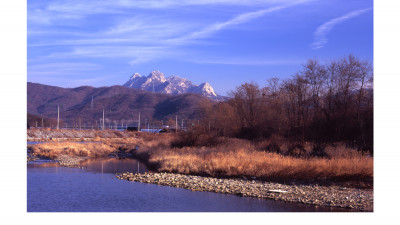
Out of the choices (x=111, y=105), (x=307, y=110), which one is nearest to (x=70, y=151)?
(x=307, y=110)

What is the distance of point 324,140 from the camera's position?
29.2 metres

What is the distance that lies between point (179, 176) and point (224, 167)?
2.62 m

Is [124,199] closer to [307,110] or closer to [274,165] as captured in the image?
[274,165]

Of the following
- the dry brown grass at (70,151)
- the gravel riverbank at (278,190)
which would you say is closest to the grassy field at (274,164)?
the gravel riverbank at (278,190)

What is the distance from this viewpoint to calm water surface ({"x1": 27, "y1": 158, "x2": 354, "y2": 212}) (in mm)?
14523

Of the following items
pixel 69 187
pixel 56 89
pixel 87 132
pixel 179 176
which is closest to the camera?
pixel 69 187

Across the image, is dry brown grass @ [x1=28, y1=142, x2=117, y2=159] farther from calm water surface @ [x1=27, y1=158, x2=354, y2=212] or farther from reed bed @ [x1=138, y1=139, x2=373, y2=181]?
calm water surface @ [x1=27, y1=158, x2=354, y2=212]

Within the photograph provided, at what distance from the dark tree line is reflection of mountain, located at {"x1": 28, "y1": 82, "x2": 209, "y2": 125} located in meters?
78.7

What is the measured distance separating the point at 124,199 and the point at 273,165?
28.6 ft

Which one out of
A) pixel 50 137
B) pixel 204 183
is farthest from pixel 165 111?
pixel 204 183

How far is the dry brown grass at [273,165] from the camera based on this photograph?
1947 cm

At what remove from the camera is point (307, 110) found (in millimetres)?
34469
